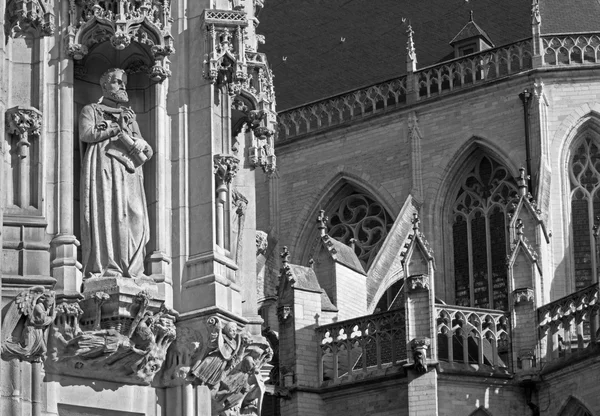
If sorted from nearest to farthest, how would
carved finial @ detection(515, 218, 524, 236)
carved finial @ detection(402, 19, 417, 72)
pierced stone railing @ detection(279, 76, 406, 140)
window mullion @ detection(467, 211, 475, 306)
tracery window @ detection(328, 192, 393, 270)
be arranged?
carved finial @ detection(515, 218, 524, 236)
window mullion @ detection(467, 211, 475, 306)
carved finial @ detection(402, 19, 417, 72)
tracery window @ detection(328, 192, 393, 270)
pierced stone railing @ detection(279, 76, 406, 140)

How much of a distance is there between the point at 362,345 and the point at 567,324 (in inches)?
138

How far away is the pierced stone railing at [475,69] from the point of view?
38500 millimetres

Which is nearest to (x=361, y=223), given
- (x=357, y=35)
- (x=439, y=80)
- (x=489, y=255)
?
(x=439, y=80)

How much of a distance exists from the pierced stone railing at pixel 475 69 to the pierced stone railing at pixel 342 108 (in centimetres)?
63

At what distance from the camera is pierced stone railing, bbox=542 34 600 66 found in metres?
38.1

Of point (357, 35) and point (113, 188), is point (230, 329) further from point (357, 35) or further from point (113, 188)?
point (357, 35)

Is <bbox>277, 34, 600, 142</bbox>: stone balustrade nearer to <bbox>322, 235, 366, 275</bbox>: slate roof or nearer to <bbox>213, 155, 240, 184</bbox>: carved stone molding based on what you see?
<bbox>322, 235, 366, 275</bbox>: slate roof

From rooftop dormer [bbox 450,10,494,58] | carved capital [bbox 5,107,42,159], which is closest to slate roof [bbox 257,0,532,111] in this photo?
→ rooftop dormer [bbox 450,10,494,58]

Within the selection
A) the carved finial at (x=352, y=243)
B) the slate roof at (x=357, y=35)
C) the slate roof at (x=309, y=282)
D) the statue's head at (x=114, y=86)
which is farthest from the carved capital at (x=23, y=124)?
the slate roof at (x=357, y=35)

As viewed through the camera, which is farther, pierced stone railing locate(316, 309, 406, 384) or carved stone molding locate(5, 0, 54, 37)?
pierced stone railing locate(316, 309, 406, 384)

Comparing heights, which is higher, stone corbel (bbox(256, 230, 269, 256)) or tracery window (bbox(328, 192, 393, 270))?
tracery window (bbox(328, 192, 393, 270))

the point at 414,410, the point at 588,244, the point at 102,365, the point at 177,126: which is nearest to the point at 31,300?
the point at 102,365

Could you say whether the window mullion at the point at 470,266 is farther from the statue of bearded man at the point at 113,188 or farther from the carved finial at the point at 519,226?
the statue of bearded man at the point at 113,188

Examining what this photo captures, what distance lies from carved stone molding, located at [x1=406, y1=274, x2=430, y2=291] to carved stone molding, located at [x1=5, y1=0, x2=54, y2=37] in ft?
61.5
